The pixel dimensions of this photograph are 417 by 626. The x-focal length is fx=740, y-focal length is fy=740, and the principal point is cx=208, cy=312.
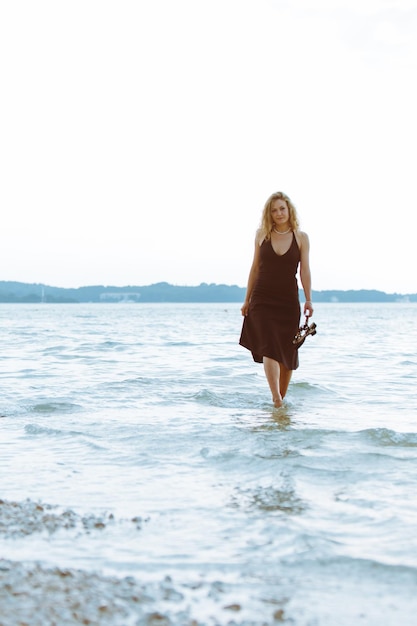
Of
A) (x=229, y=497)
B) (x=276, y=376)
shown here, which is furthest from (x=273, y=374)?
(x=229, y=497)

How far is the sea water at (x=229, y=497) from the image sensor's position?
8.64ft

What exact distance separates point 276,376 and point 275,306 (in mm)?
644

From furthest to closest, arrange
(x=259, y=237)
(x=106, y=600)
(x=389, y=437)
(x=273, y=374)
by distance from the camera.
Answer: (x=273, y=374), (x=259, y=237), (x=389, y=437), (x=106, y=600)

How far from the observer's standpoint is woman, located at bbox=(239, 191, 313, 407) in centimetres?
655

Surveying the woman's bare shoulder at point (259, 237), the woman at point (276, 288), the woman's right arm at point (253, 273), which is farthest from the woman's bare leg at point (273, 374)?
the woman's bare shoulder at point (259, 237)

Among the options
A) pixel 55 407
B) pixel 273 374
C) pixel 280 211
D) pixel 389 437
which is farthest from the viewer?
pixel 55 407

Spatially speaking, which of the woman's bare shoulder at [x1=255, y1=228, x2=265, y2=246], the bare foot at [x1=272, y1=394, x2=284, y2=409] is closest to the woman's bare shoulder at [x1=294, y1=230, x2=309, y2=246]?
the woman's bare shoulder at [x1=255, y1=228, x2=265, y2=246]

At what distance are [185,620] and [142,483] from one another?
176 centimetres

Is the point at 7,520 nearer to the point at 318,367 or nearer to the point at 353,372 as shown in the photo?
the point at 353,372

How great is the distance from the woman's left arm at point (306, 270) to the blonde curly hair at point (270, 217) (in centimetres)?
15

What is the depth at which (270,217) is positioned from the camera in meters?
6.51

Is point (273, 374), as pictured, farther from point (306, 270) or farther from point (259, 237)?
point (259, 237)

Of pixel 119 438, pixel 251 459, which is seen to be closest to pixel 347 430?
pixel 251 459

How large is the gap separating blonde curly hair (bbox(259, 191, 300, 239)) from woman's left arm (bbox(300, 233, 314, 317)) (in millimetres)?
Answer: 152
